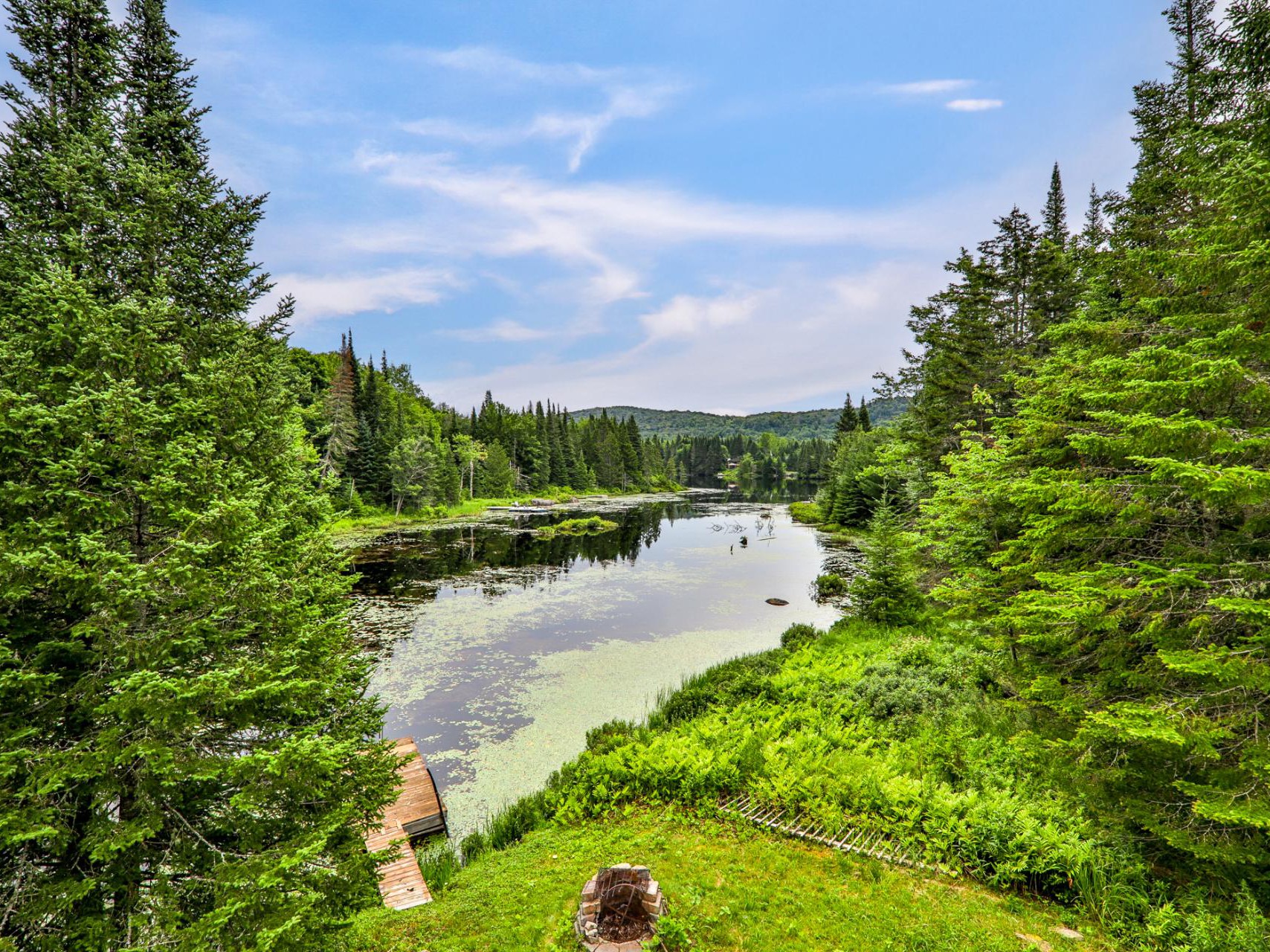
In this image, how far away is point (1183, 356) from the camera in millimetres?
5980

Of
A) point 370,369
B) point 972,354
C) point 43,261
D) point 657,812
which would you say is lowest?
point 657,812

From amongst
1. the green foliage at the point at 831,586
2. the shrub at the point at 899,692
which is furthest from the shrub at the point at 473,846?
the green foliage at the point at 831,586

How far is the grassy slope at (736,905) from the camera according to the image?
664cm

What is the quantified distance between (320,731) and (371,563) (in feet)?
102

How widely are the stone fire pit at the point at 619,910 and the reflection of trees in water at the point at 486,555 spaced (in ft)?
72.9

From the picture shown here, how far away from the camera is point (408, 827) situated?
10133mm

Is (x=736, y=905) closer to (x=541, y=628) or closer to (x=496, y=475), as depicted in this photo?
(x=541, y=628)

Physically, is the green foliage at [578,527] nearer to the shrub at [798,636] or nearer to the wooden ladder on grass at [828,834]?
the shrub at [798,636]

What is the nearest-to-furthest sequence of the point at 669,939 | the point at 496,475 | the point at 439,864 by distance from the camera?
the point at 669,939 → the point at 439,864 → the point at 496,475

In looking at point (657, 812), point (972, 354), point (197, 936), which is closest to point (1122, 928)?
point (657, 812)

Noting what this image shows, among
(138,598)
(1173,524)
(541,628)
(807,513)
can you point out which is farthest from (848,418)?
(138,598)

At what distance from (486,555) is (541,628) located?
56.9ft

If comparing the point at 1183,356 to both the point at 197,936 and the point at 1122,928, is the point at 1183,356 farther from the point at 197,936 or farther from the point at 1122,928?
the point at 197,936

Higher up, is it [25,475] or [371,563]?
[25,475]
